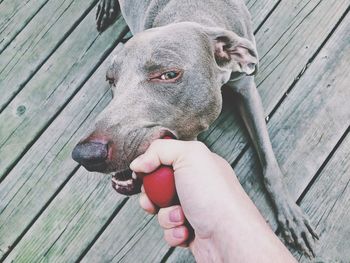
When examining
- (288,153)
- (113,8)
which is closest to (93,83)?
(113,8)

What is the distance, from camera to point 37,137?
324 centimetres

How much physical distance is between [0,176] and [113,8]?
152 cm

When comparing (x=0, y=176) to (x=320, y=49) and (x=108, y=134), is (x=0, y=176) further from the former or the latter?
(x=320, y=49)

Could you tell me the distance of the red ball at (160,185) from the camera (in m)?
1.76

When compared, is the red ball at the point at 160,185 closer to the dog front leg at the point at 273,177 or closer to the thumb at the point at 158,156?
the thumb at the point at 158,156

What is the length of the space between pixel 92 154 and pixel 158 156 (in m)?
0.27

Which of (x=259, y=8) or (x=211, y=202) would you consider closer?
(x=211, y=202)

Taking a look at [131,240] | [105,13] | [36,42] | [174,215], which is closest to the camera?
[174,215]

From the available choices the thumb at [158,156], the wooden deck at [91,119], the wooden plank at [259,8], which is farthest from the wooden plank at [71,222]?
the wooden plank at [259,8]

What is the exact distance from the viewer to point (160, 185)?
176 cm

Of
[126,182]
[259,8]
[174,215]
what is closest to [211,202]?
[174,215]

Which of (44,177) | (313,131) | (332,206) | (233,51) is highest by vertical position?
(233,51)

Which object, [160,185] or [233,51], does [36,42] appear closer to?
[233,51]

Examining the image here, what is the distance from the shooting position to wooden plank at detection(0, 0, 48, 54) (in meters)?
3.55
